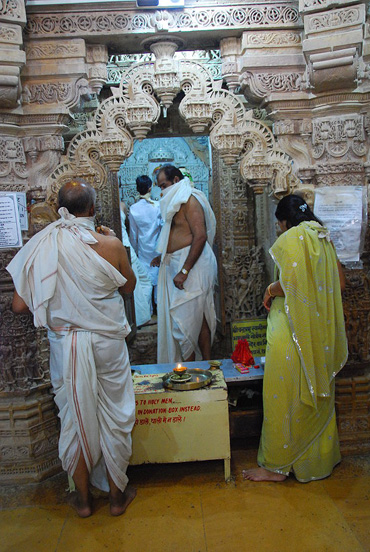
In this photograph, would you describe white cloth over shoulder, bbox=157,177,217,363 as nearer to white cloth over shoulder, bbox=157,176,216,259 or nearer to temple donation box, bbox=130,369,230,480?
white cloth over shoulder, bbox=157,176,216,259

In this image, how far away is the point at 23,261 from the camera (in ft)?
8.49

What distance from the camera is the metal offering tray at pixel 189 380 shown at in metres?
2.90

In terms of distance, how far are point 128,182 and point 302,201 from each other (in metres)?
4.31

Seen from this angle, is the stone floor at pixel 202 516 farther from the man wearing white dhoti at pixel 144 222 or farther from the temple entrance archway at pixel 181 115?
the man wearing white dhoti at pixel 144 222

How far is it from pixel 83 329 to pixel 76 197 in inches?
27.9

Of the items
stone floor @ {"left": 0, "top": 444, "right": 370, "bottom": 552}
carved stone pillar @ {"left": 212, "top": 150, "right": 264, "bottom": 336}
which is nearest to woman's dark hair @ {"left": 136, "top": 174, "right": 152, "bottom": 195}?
carved stone pillar @ {"left": 212, "top": 150, "right": 264, "bottom": 336}

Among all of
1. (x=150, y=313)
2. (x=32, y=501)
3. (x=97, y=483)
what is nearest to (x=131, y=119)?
(x=97, y=483)

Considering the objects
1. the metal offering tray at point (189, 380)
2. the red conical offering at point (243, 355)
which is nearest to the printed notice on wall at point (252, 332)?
the red conical offering at point (243, 355)

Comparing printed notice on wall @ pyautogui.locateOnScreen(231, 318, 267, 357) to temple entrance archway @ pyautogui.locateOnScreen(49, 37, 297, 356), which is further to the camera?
printed notice on wall @ pyautogui.locateOnScreen(231, 318, 267, 357)

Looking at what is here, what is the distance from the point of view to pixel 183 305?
4051 millimetres

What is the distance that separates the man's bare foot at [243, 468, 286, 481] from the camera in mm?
2922

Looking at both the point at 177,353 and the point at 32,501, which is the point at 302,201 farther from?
the point at 32,501

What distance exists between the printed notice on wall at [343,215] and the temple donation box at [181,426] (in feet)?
4.12

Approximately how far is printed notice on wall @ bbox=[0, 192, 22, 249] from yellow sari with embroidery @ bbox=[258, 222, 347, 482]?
5.31 ft
